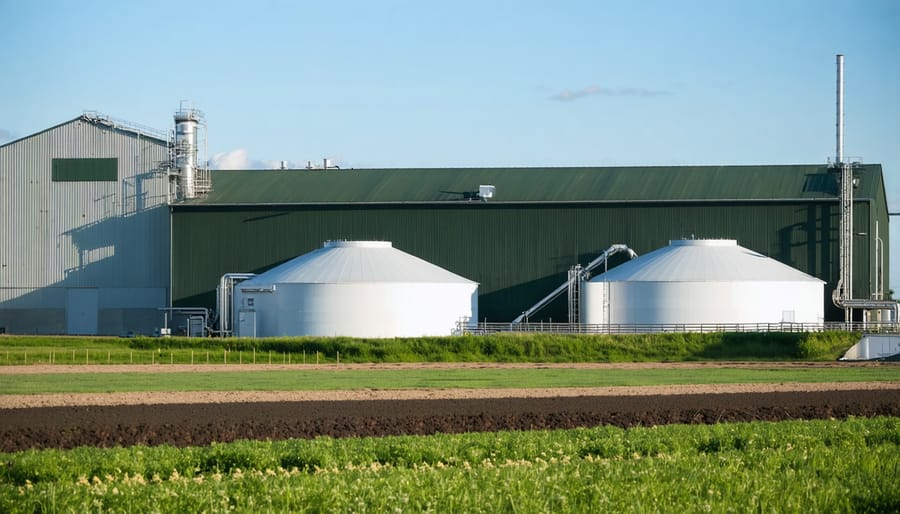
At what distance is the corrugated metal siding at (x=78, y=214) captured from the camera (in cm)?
8125

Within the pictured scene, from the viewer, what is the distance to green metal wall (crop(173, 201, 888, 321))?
250 feet

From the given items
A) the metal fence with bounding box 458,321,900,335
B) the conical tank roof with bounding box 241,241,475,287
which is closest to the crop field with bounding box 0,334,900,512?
the metal fence with bounding box 458,321,900,335

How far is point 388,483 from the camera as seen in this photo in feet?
57.3

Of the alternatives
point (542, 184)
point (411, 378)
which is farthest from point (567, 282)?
point (411, 378)

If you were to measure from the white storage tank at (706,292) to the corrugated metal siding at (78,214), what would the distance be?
29825 mm

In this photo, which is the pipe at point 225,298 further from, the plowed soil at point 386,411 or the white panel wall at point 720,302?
the plowed soil at point 386,411

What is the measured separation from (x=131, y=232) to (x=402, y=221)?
18.0 meters

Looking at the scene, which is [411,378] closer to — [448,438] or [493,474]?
[448,438]

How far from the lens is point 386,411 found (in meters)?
32.2

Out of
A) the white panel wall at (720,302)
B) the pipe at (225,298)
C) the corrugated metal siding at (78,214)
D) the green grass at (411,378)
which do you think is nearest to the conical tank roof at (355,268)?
the pipe at (225,298)

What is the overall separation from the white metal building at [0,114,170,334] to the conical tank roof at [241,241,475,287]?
9.69 m

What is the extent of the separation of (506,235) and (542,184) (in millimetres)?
5411

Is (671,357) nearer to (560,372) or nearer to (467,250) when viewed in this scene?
(560,372)

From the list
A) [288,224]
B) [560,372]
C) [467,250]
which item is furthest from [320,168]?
[560,372]
